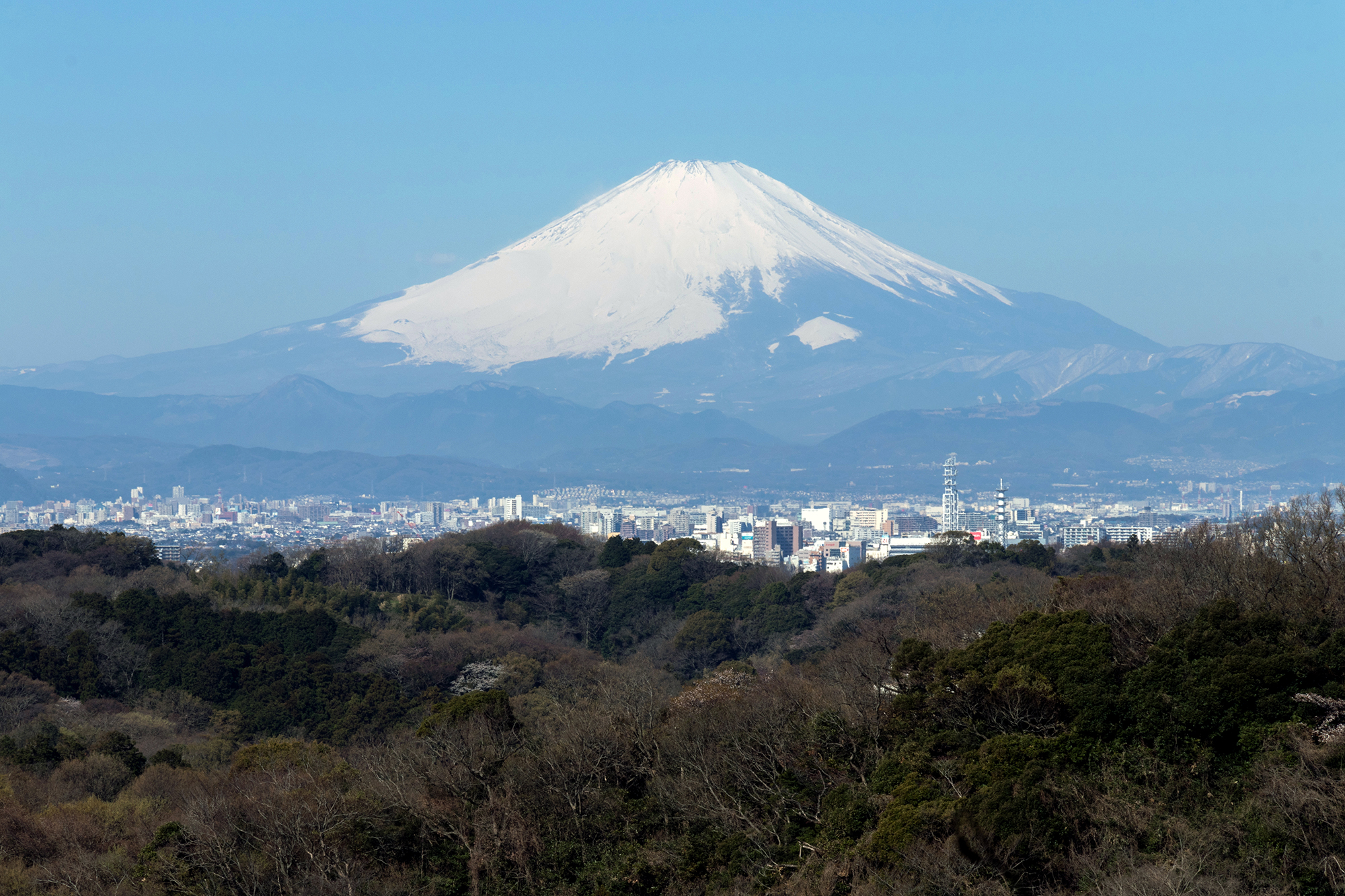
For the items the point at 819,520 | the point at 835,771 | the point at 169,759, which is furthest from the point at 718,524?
the point at 835,771

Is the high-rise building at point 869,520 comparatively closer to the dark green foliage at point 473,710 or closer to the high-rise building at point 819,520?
the high-rise building at point 819,520

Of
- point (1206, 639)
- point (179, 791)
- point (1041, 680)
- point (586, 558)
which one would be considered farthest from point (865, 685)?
point (586, 558)

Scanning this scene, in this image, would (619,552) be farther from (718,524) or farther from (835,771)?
(718,524)

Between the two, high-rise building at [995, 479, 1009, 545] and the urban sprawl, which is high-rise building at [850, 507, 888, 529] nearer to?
the urban sprawl

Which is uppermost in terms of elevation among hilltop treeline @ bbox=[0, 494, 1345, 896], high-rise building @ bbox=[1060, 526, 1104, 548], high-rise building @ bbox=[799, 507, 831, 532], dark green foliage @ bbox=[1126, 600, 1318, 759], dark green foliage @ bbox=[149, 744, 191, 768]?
dark green foliage @ bbox=[1126, 600, 1318, 759]

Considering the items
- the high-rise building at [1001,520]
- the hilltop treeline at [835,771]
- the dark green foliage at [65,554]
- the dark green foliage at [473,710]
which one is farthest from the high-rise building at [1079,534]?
the dark green foliage at [473,710]

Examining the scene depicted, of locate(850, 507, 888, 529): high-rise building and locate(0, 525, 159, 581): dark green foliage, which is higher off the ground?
locate(0, 525, 159, 581): dark green foliage

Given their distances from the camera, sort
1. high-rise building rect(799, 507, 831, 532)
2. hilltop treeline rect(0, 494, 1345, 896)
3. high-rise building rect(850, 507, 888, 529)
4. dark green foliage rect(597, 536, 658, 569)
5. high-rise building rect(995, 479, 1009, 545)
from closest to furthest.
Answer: hilltop treeline rect(0, 494, 1345, 896), dark green foliage rect(597, 536, 658, 569), high-rise building rect(995, 479, 1009, 545), high-rise building rect(850, 507, 888, 529), high-rise building rect(799, 507, 831, 532)

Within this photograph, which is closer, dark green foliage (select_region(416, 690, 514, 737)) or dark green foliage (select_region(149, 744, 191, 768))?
dark green foliage (select_region(416, 690, 514, 737))

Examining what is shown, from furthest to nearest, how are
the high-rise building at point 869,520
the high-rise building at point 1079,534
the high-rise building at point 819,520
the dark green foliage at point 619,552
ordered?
the high-rise building at point 819,520, the high-rise building at point 869,520, the high-rise building at point 1079,534, the dark green foliage at point 619,552

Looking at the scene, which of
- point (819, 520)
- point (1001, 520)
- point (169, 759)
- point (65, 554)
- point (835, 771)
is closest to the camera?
point (835, 771)

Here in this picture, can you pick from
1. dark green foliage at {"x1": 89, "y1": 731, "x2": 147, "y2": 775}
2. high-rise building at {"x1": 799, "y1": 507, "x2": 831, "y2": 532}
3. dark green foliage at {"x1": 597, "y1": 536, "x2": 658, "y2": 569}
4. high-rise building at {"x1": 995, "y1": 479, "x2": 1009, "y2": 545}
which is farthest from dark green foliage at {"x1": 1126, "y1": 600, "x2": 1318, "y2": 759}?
high-rise building at {"x1": 799, "y1": 507, "x2": 831, "y2": 532}

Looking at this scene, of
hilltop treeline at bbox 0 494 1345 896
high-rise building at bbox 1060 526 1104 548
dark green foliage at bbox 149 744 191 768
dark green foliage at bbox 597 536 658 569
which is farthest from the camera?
high-rise building at bbox 1060 526 1104 548
